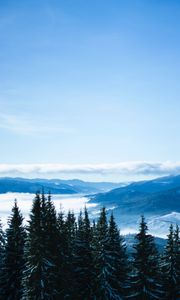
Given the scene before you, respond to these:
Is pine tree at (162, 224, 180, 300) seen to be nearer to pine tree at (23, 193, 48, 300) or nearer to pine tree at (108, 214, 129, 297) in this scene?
pine tree at (108, 214, 129, 297)

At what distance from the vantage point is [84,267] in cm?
4103

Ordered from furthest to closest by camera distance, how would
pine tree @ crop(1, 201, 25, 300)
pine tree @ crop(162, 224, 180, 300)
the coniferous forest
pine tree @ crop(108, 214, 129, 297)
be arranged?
pine tree @ crop(162, 224, 180, 300) → pine tree @ crop(1, 201, 25, 300) → pine tree @ crop(108, 214, 129, 297) → the coniferous forest

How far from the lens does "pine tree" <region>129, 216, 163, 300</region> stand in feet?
120

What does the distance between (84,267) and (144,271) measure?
7.96 meters

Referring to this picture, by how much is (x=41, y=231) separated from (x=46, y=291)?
19.1 feet

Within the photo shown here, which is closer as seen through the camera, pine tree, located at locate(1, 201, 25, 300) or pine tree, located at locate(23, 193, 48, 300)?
pine tree, located at locate(23, 193, 48, 300)

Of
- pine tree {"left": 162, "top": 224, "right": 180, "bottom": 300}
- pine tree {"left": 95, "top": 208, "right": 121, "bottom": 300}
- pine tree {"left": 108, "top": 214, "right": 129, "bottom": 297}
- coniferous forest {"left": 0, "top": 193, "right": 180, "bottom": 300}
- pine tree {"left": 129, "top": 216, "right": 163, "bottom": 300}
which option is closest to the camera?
coniferous forest {"left": 0, "top": 193, "right": 180, "bottom": 300}

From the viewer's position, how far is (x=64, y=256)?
37281 mm

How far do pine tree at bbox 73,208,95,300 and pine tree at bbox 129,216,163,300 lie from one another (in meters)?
5.40

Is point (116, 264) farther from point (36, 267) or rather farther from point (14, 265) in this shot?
point (14, 265)

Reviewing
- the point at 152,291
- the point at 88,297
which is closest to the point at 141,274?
the point at 152,291

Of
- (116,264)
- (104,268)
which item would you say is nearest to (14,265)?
(104,268)

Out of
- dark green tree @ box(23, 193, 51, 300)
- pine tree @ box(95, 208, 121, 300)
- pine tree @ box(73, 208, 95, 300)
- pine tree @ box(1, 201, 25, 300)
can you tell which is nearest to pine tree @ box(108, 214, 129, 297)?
pine tree @ box(95, 208, 121, 300)

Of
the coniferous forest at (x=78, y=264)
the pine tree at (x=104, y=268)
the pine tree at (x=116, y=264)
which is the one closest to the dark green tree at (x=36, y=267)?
the coniferous forest at (x=78, y=264)
